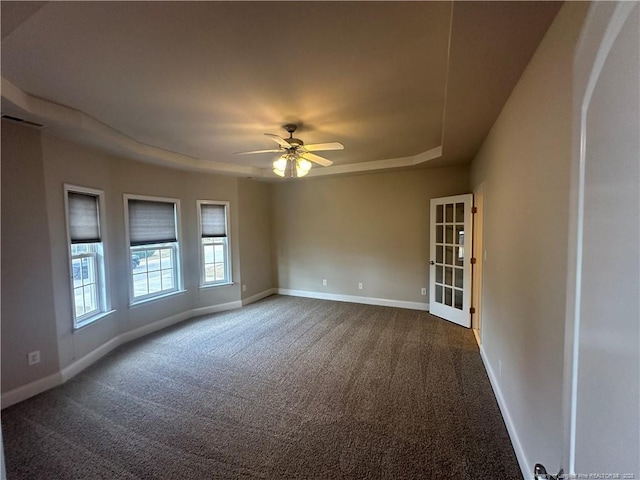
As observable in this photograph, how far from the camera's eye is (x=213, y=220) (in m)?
4.97

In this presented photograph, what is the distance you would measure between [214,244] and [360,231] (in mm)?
2702

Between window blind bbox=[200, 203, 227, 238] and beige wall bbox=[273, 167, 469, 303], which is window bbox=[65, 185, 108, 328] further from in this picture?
beige wall bbox=[273, 167, 469, 303]

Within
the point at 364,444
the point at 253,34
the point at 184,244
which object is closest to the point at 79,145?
the point at 184,244

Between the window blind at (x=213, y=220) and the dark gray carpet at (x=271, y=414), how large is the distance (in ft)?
6.19

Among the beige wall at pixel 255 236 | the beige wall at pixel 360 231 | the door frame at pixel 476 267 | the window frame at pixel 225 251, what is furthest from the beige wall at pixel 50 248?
the door frame at pixel 476 267

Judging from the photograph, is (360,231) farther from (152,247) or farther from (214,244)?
(152,247)

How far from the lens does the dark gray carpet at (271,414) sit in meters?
1.84

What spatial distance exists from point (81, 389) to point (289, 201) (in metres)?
4.28

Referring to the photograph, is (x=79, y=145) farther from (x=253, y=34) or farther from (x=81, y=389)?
(x=253, y=34)

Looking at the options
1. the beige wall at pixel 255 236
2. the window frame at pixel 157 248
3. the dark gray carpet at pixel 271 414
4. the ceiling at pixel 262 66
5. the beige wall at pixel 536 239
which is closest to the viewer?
the beige wall at pixel 536 239

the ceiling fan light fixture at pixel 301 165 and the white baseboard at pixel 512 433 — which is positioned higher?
the ceiling fan light fixture at pixel 301 165

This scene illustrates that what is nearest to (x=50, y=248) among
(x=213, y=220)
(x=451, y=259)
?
(x=213, y=220)

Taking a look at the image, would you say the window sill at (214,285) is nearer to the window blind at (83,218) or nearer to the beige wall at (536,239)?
the window blind at (83,218)

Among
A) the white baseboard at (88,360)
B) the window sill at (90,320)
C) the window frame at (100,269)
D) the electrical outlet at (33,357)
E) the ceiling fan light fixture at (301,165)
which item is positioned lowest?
the white baseboard at (88,360)
